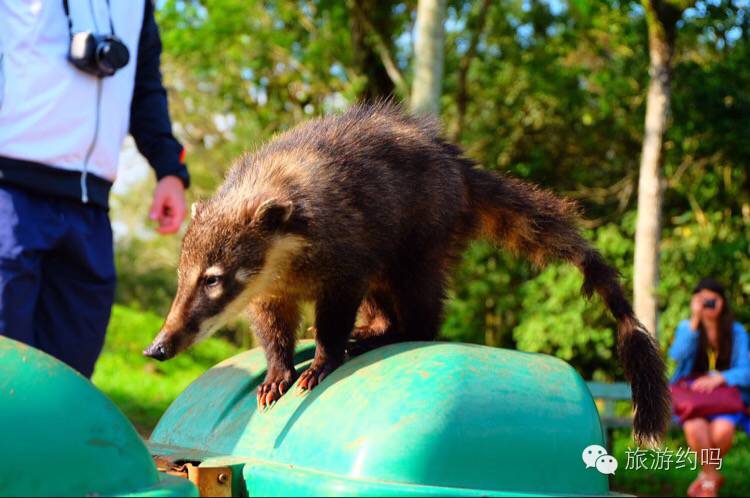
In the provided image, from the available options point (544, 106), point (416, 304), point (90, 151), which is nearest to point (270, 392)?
point (416, 304)

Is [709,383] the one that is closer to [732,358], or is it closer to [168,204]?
[732,358]

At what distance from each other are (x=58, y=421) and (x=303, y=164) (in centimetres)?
168

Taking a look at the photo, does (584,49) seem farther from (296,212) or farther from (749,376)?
(296,212)

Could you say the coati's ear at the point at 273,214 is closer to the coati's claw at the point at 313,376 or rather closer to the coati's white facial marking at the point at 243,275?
the coati's white facial marking at the point at 243,275

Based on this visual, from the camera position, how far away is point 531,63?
13.3m

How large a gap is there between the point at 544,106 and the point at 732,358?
703cm

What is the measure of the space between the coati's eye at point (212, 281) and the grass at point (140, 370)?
19.5ft

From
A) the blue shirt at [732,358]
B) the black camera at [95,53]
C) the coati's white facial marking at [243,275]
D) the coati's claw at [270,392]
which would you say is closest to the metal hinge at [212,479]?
the coati's claw at [270,392]

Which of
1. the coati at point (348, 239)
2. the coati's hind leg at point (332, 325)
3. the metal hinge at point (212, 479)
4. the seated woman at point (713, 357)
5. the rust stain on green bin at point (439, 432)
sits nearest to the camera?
the rust stain on green bin at point (439, 432)

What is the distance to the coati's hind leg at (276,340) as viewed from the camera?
2.80 metres

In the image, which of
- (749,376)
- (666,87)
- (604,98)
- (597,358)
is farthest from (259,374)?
(597,358)

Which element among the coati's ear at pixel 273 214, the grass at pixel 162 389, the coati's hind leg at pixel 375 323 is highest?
the coati's ear at pixel 273 214

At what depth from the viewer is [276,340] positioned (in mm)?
3092

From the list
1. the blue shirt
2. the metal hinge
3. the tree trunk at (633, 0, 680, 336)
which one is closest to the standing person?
the metal hinge
